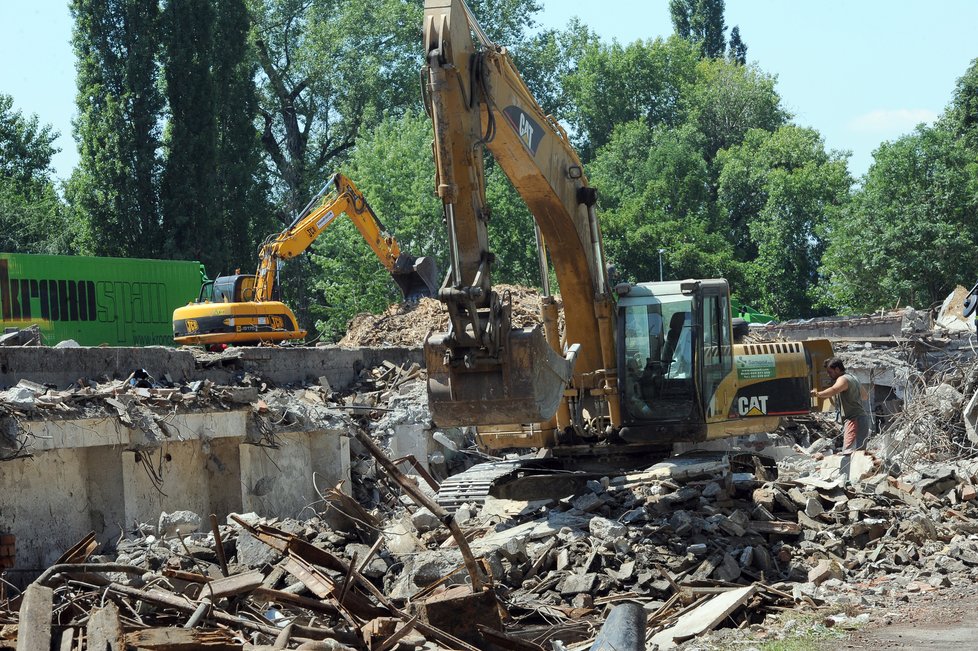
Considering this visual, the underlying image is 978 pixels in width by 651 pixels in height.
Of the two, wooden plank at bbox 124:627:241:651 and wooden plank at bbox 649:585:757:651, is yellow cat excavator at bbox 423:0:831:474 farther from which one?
wooden plank at bbox 124:627:241:651

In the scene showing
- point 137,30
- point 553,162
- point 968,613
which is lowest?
point 968,613

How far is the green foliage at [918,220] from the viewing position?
32250 millimetres

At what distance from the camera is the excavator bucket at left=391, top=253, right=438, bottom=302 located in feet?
68.8

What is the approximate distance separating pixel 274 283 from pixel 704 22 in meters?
46.2

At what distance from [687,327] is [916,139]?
25.7 m

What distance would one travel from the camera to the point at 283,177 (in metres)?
44.5

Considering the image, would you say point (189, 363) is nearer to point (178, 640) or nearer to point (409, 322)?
point (178, 640)

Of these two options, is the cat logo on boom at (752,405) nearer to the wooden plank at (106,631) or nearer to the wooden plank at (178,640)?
the wooden plank at (178,640)

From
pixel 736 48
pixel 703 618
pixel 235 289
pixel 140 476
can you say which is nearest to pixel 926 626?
pixel 703 618

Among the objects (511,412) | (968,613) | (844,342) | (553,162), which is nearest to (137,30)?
(844,342)

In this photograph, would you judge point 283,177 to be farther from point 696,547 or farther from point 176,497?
point 696,547

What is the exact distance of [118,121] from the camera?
32.6 meters

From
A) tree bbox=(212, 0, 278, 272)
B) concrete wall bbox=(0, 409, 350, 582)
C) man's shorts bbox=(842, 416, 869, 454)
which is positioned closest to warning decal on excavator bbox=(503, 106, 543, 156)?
concrete wall bbox=(0, 409, 350, 582)

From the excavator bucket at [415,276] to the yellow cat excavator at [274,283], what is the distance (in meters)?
0.02
